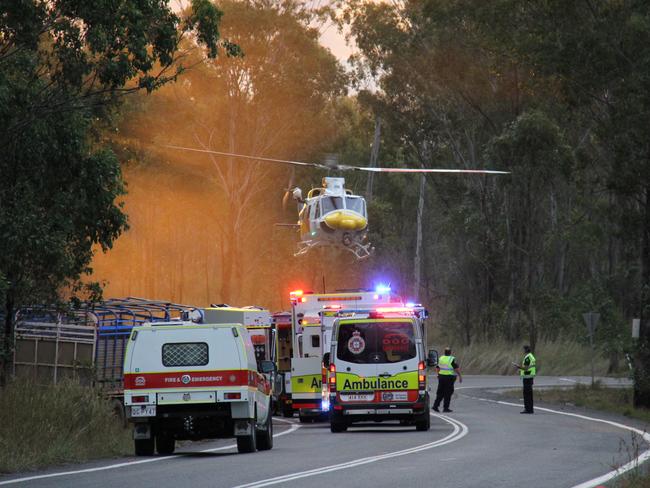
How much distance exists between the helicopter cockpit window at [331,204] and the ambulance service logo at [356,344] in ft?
61.9

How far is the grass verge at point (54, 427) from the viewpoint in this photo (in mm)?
16969

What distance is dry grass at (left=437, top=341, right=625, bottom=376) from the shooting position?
54.3 meters

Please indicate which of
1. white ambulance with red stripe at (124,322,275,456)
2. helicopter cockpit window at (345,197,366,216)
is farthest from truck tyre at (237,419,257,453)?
helicopter cockpit window at (345,197,366,216)

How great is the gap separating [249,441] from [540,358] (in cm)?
3839

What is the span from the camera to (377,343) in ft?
81.1

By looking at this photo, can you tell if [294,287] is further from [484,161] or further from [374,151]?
[484,161]

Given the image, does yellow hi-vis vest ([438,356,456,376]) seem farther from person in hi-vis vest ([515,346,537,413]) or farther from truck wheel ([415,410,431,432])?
truck wheel ([415,410,431,432])

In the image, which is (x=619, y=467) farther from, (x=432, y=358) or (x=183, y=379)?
(x=432, y=358)

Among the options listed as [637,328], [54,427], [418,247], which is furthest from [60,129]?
[418,247]

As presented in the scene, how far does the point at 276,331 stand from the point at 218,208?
46934 mm

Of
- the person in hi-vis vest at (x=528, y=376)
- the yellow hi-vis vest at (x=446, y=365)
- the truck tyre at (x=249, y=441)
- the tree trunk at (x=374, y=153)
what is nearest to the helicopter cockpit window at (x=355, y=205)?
the yellow hi-vis vest at (x=446, y=365)

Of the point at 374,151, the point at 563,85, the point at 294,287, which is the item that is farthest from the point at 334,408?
the point at 294,287

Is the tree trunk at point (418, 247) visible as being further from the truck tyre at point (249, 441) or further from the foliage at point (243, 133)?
the truck tyre at point (249, 441)

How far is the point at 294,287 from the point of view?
8306 cm
